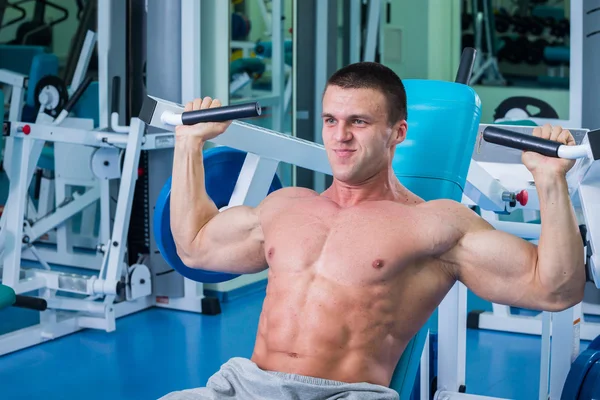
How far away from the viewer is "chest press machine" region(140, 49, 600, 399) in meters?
2.14

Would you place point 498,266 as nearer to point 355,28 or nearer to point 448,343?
point 448,343

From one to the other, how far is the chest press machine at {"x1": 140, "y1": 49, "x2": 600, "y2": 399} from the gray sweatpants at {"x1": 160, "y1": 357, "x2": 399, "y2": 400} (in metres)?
0.23

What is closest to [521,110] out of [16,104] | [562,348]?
[562,348]

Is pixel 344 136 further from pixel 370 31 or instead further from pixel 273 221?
pixel 370 31

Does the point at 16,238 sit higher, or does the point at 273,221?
the point at 273,221

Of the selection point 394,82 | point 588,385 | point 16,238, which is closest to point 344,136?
point 394,82

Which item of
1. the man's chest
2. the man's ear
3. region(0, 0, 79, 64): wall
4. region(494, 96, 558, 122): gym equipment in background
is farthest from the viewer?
region(0, 0, 79, 64): wall

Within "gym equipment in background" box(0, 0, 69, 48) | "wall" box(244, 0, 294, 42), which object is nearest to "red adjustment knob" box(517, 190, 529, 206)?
"wall" box(244, 0, 294, 42)

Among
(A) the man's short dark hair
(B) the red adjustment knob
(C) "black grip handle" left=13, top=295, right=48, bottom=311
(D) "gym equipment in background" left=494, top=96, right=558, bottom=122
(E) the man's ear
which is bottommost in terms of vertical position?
(C) "black grip handle" left=13, top=295, right=48, bottom=311

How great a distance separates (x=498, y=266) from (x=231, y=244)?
2.15 ft

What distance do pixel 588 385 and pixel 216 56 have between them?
2689 mm

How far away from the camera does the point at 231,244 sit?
2158 mm

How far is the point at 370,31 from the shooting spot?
592 cm

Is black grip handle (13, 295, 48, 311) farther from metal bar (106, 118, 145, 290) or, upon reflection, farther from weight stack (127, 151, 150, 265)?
weight stack (127, 151, 150, 265)
